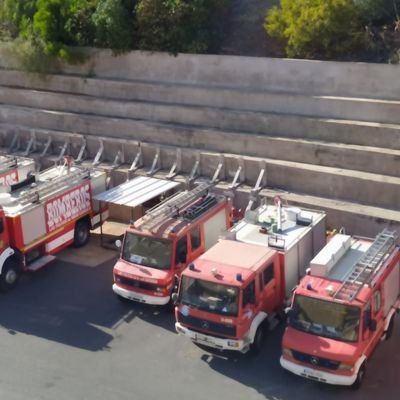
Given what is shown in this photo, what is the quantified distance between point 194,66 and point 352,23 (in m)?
5.14

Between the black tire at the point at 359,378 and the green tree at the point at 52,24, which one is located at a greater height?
the green tree at the point at 52,24

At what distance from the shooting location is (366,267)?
1267cm

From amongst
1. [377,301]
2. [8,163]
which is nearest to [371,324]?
[377,301]

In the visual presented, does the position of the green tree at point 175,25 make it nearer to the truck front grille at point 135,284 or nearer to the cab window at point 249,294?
the truck front grille at point 135,284

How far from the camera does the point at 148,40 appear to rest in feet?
74.8

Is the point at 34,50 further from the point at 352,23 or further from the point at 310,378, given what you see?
the point at 310,378

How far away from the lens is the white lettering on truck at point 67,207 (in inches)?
689

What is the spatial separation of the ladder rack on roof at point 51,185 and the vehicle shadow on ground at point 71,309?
1931 millimetres


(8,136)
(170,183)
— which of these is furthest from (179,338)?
(8,136)

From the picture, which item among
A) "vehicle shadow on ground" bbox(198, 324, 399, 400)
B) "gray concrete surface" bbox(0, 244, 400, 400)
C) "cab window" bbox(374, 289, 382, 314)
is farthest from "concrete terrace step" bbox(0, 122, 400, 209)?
"vehicle shadow on ground" bbox(198, 324, 399, 400)

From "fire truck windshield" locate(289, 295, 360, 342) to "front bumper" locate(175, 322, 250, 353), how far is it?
112 cm

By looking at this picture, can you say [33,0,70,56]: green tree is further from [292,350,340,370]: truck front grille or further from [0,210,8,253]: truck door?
[292,350,340,370]: truck front grille

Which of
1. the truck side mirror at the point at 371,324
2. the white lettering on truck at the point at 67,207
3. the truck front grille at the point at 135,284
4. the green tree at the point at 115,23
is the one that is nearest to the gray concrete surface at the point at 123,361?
the truck front grille at the point at 135,284

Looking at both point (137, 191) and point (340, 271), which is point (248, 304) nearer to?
point (340, 271)
